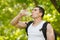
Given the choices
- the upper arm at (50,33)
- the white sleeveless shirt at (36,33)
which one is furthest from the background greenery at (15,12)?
the upper arm at (50,33)

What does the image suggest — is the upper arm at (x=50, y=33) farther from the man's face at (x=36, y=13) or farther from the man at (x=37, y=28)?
the man's face at (x=36, y=13)

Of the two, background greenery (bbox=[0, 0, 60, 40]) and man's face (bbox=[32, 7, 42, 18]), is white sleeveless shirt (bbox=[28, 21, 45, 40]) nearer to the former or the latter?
man's face (bbox=[32, 7, 42, 18])

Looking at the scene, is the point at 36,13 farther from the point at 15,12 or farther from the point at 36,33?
the point at 15,12

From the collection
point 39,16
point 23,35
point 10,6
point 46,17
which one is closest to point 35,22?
point 39,16

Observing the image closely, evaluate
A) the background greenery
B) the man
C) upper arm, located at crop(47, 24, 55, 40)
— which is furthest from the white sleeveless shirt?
the background greenery

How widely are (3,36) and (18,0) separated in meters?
1.65

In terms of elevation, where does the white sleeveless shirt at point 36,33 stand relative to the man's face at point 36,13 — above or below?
below

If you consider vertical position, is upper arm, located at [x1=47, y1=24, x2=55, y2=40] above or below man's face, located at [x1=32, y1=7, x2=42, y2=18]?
below

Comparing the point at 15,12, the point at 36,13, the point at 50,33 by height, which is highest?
the point at 36,13

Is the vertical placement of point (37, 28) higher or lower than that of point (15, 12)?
higher

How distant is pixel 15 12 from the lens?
1103cm

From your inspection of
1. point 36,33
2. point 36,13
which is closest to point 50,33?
point 36,33

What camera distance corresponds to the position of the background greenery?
913 cm

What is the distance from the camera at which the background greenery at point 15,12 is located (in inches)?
360
